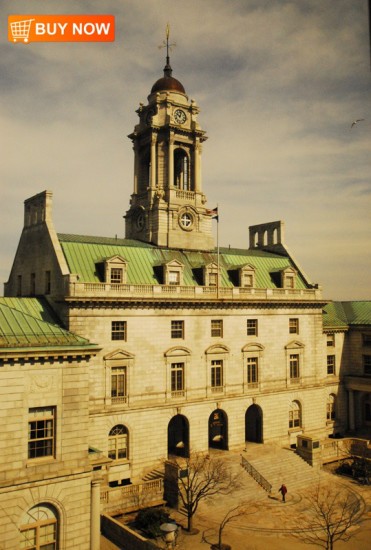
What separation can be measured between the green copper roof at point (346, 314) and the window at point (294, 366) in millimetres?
6524

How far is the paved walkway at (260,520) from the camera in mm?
31797

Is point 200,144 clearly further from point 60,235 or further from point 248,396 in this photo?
point 248,396

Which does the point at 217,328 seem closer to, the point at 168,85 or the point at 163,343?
the point at 163,343

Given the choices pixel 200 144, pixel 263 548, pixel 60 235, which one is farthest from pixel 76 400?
pixel 200 144

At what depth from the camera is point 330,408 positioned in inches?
2229

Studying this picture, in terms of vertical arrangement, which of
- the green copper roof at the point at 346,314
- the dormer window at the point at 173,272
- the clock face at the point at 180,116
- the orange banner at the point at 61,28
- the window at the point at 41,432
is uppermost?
the clock face at the point at 180,116

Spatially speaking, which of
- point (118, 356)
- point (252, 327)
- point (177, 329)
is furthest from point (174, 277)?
point (252, 327)

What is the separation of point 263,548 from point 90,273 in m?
24.4

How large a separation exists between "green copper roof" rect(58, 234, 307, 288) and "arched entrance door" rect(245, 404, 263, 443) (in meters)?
12.9

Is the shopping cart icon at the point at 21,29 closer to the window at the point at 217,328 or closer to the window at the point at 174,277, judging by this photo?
the window at the point at 174,277

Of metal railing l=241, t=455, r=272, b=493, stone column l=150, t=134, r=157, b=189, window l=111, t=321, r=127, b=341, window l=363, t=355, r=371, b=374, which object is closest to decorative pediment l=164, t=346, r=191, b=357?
window l=111, t=321, r=127, b=341

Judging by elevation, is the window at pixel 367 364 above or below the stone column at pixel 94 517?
above

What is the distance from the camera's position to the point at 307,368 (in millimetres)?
53812

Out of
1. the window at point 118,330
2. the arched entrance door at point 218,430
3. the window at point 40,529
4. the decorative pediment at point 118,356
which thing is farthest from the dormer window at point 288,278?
the window at point 40,529
